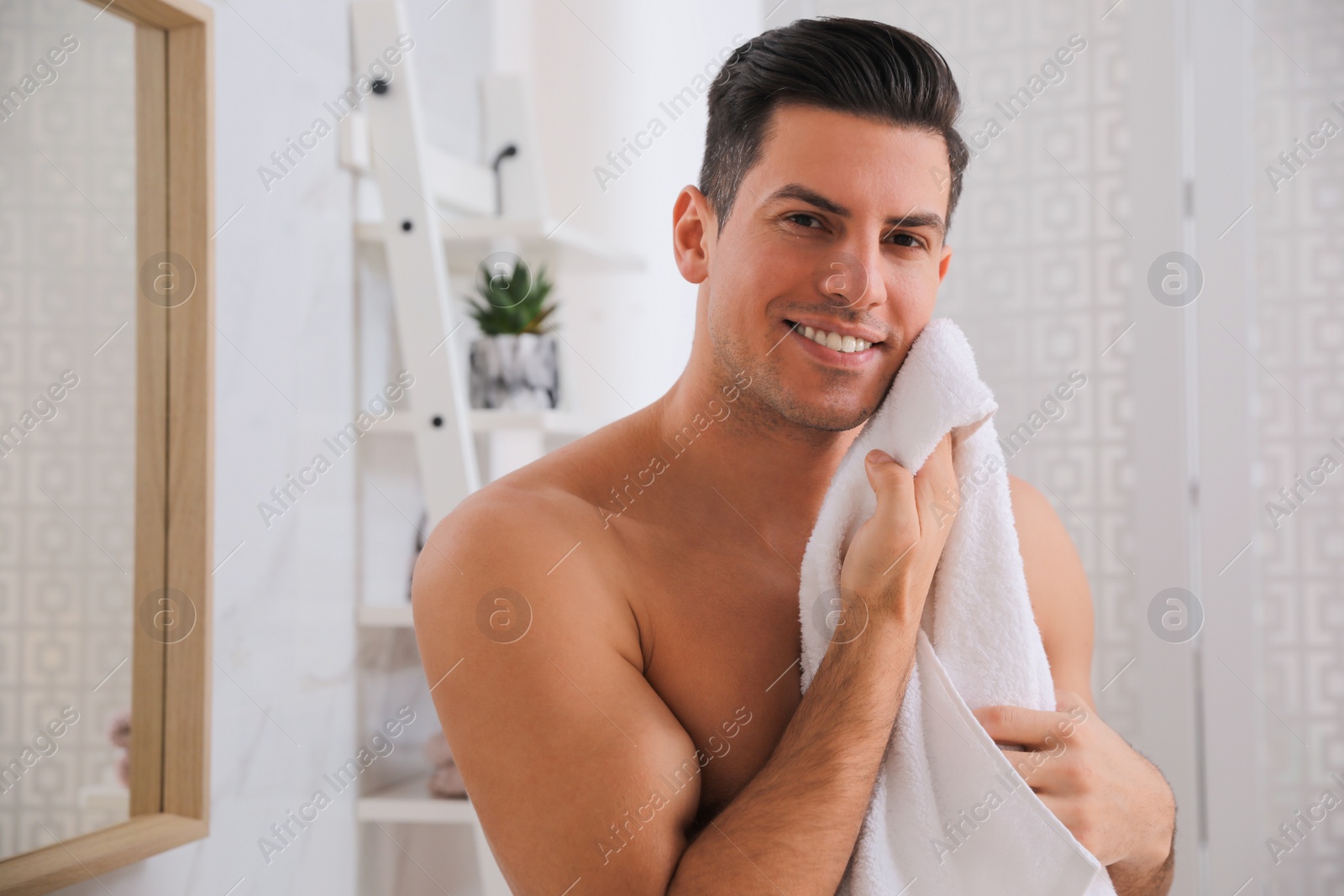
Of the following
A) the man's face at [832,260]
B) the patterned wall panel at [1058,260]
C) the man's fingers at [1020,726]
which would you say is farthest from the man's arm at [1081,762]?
the patterned wall panel at [1058,260]

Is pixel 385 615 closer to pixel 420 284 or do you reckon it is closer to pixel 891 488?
pixel 420 284

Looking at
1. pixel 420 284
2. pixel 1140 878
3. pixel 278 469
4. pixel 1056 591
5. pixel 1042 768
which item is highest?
pixel 420 284

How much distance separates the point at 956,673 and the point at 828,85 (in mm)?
447

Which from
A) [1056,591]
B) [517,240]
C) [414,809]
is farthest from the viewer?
[517,240]

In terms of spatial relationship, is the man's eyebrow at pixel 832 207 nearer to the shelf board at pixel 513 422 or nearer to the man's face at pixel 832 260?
the man's face at pixel 832 260

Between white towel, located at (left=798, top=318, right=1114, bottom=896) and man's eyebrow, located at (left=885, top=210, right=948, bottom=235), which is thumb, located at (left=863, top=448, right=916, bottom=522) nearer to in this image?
white towel, located at (left=798, top=318, right=1114, bottom=896)

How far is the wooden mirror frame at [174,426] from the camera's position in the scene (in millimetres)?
917

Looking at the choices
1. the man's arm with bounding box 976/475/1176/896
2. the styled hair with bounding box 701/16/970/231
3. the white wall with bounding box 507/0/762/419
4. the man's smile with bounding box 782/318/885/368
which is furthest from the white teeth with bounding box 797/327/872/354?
the white wall with bounding box 507/0/762/419

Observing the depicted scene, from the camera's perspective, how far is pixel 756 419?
86cm

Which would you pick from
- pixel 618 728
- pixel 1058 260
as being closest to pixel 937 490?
pixel 618 728

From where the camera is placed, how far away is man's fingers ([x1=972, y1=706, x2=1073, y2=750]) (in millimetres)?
716

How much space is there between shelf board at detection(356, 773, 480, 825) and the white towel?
0.58 m

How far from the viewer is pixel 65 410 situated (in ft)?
2.74

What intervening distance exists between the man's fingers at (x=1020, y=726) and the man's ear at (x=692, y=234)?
42cm
